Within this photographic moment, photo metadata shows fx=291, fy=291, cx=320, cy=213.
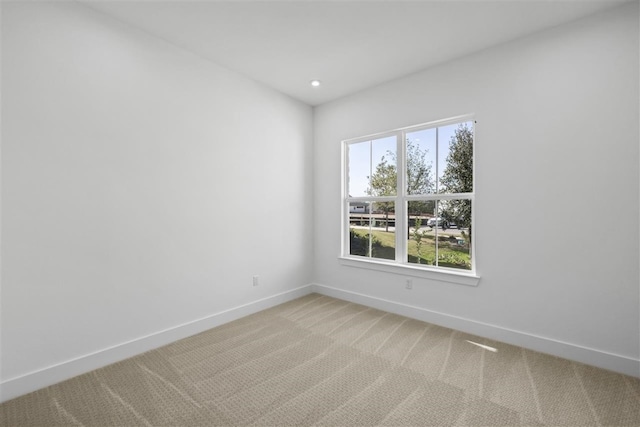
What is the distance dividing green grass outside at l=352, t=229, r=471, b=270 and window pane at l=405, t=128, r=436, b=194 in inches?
22.2

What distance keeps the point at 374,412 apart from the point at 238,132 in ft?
9.27

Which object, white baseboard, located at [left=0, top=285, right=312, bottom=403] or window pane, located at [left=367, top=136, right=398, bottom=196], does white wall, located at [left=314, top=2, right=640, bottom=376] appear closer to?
window pane, located at [left=367, top=136, right=398, bottom=196]

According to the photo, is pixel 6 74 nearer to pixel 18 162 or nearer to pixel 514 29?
pixel 18 162

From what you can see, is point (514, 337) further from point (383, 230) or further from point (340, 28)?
point (340, 28)

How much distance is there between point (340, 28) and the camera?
242 cm

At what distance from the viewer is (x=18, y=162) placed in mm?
1888

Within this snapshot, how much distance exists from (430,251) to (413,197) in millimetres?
630

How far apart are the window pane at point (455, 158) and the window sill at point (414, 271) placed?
33.6 inches

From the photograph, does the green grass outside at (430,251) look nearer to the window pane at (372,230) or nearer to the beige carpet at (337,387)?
the window pane at (372,230)

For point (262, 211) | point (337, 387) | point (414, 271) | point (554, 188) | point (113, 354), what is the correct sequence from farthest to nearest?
point (262, 211) → point (414, 271) → point (554, 188) → point (113, 354) → point (337, 387)

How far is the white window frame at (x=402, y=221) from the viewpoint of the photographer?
288 cm

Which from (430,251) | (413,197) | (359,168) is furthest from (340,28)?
(430,251)

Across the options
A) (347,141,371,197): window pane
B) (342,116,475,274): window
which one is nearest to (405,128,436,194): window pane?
(342,116,475,274): window

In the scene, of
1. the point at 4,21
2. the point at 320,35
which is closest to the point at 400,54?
the point at 320,35
